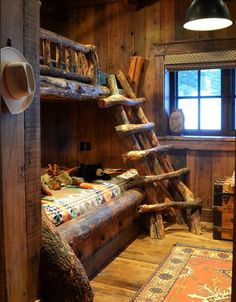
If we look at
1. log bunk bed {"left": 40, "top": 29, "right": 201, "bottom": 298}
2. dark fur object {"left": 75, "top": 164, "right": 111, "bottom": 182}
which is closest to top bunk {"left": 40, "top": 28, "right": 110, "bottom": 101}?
log bunk bed {"left": 40, "top": 29, "right": 201, "bottom": 298}

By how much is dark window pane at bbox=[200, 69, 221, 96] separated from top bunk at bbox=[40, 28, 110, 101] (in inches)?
45.7

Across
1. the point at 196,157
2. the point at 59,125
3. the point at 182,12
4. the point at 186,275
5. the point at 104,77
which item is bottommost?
the point at 186,275

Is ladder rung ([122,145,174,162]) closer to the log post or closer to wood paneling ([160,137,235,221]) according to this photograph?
wood paneling ([160,137,235,221])

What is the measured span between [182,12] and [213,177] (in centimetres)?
176

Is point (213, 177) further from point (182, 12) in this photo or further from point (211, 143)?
point (182, 12)

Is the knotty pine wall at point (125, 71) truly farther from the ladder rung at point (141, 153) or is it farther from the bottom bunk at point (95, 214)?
the bottom bunk at point (95, 214)

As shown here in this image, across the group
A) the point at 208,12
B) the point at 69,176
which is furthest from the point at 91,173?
the point at 208,12

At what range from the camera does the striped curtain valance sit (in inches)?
145

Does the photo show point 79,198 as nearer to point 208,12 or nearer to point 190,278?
point 190,278

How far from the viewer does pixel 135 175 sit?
3.78 m

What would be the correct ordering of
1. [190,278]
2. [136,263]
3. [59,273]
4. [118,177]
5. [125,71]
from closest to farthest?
1. [59,273]
2. [190,278]
3. [136,263]
4. [118,177]
5. [125,71]

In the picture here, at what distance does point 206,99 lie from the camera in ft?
13.3

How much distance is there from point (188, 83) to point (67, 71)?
69.2 inches

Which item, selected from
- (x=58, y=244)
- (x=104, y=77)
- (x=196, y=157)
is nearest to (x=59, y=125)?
(x=104, y=77)
